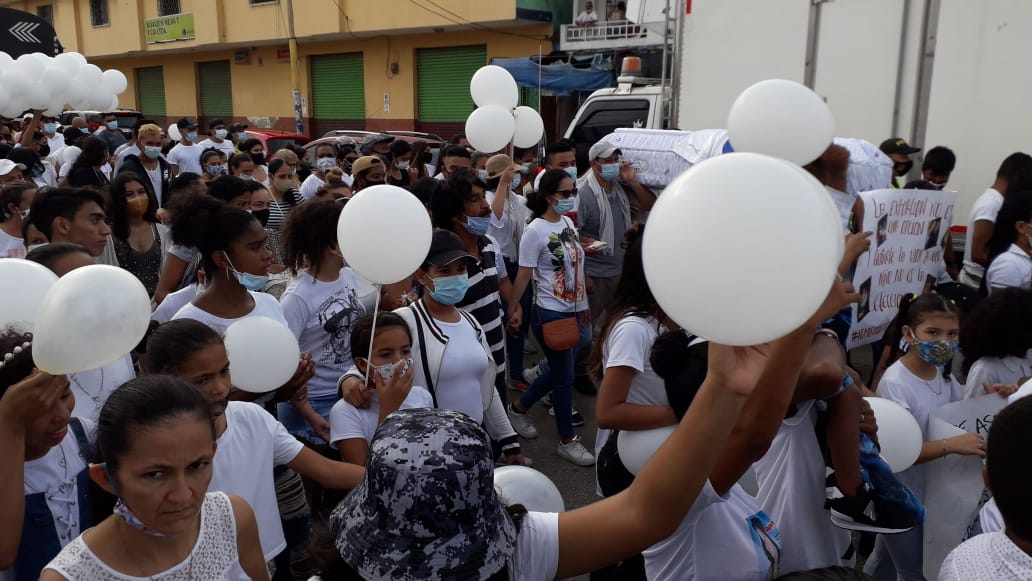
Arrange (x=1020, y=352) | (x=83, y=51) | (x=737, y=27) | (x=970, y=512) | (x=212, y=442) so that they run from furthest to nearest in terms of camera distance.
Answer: (x=83, y=51)
(x=737, y=27)
(x=1020, y=352)
(x=970, y=512)
(x=212, y=442)

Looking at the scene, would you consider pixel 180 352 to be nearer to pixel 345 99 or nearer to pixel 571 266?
pixel 571 266

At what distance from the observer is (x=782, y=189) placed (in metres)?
1.08

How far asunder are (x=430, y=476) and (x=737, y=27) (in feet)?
20.3

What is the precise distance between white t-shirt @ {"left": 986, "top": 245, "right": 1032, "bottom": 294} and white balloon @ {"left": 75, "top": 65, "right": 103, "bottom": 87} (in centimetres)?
1128

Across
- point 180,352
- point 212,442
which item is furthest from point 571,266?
point 212,442

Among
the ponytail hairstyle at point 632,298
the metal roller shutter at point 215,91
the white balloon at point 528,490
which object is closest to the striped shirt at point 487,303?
the ponytail hairstyle at point 632,298

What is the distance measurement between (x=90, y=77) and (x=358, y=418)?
35.4 feet

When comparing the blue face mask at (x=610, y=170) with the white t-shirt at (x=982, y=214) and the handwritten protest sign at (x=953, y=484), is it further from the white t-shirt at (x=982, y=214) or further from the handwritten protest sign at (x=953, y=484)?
the handwritten protest sign at (x=953, y=484)

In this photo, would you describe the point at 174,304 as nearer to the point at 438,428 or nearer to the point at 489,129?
the point at 438,428

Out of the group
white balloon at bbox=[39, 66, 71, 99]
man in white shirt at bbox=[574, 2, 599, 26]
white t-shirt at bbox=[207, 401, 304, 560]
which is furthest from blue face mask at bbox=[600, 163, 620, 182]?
man in white shirt at bbox=[574, 2, 599, 26]

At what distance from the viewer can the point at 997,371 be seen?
285 centimetres

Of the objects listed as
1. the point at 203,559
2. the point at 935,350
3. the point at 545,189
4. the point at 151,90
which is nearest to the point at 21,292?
the point at 203,559

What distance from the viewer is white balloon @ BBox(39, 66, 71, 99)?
9.72 m

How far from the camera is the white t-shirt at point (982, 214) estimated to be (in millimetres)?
4758
